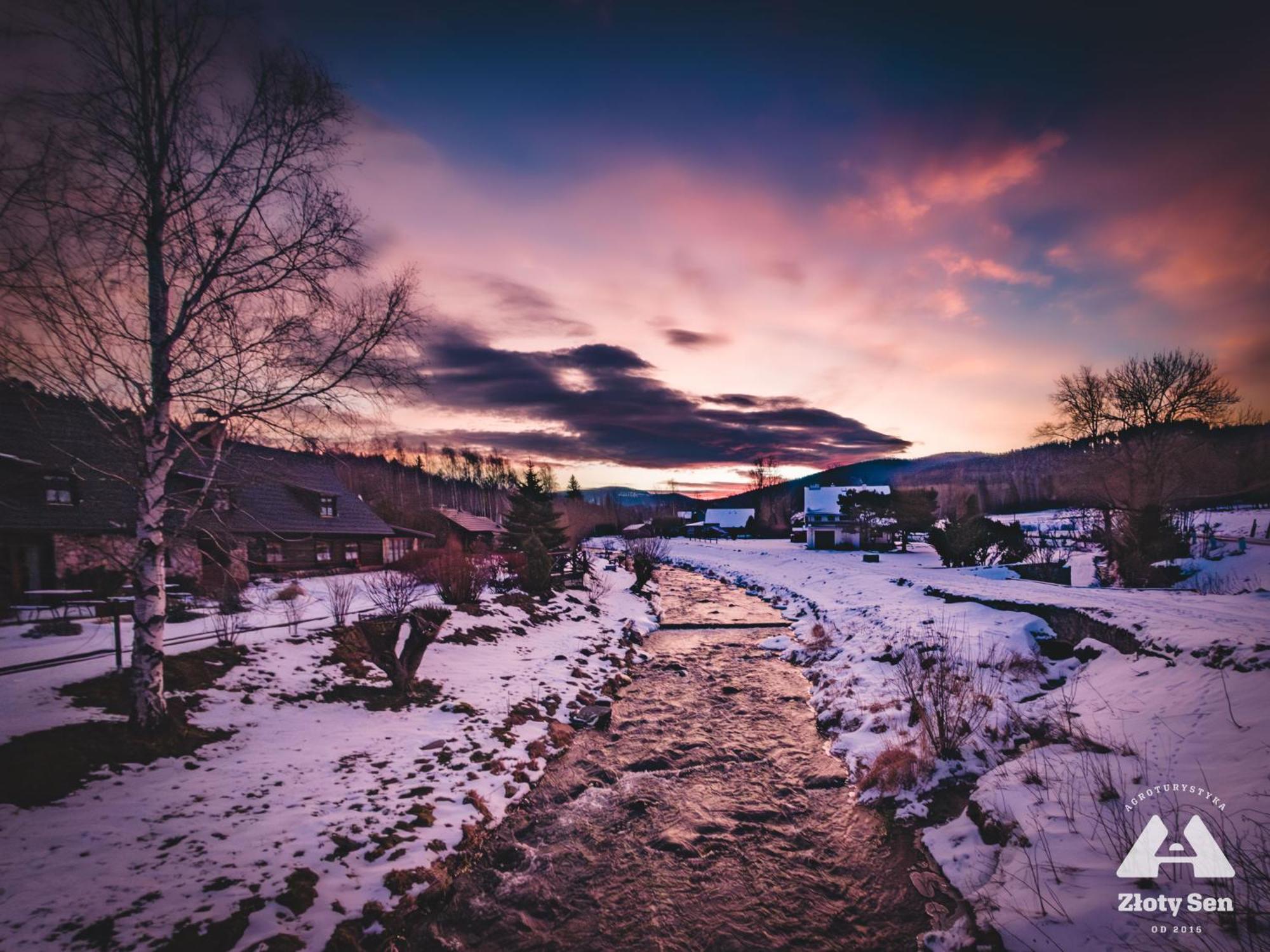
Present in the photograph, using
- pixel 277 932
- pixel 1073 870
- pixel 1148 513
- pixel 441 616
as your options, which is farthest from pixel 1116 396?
pixel 277 932

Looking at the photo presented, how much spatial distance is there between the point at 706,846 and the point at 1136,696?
6886mm

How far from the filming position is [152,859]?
17.0ft

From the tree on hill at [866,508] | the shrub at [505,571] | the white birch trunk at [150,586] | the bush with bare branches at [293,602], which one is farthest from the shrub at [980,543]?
the white birch trunk at [150,586]

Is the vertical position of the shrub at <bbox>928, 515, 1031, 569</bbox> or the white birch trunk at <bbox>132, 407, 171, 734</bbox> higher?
the white birch trunk at <bbox>132, 407, 171, 734</bbox>

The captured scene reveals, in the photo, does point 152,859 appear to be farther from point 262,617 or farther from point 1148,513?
point 1148,513

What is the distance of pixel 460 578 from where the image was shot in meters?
17.6

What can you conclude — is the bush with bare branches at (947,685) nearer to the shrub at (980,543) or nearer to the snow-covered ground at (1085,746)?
the snow-covered ground at (1085,746)

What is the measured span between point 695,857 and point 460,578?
43.1ft

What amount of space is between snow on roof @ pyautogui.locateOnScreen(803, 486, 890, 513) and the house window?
5301 centimetres

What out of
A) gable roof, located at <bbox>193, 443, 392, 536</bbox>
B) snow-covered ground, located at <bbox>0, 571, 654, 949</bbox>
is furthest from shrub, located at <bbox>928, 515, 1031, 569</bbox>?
gable roof, located at <bbox>193, 443, 392, 536</bbox>

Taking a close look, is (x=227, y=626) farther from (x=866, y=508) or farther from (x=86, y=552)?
(x=866, y=508)

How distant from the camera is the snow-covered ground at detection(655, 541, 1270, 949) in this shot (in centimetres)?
448
